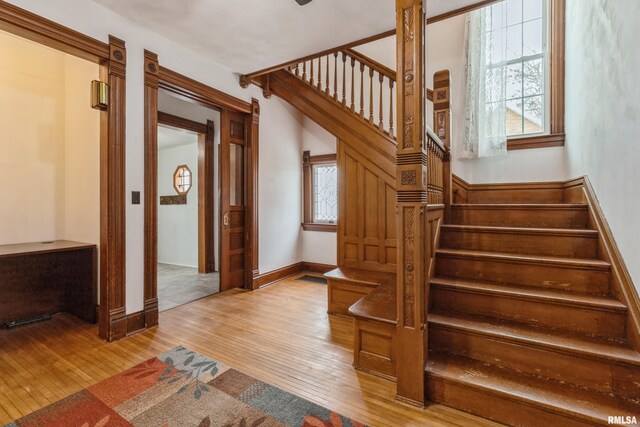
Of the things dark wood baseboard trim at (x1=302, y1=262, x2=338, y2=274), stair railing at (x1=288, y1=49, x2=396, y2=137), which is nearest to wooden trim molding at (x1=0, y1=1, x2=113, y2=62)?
stair railing at (x1=288, y1=49, x2=396, y2=137)

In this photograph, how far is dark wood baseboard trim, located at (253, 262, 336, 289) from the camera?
406cm

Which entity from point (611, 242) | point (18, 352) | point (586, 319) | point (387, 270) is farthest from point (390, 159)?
point (18, 352)

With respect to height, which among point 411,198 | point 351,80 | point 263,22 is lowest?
point 411,198

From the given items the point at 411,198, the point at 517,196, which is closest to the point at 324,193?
the point at 517,196

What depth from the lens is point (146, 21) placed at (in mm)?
2611

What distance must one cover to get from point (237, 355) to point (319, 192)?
3.28m

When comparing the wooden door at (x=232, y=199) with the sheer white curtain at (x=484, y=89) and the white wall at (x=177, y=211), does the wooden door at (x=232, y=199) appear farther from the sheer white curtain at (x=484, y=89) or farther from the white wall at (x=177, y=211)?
the sheer white curtain at (x=484, y=89)

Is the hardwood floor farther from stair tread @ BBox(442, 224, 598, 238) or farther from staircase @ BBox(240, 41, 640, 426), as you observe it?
stair tread @ BBox(442, 224, 598, 238)

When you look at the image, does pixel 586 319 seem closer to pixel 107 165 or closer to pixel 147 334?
pixel 147 334

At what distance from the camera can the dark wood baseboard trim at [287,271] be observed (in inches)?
160

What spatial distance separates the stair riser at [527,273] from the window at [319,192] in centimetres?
274

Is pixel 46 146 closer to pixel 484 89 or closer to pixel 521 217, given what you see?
pixel 521 217

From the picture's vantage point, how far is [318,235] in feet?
16.1

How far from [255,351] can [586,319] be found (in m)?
2.21
